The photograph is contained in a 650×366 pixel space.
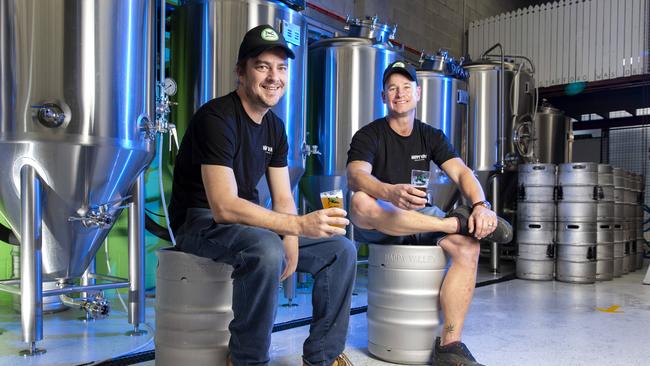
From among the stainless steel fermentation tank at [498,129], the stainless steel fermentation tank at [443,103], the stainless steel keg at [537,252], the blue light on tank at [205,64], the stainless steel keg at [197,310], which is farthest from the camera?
the stainless steel fermentation tank at [498,129]

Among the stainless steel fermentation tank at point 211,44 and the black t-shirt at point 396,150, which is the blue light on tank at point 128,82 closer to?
the stainless steel fermentation tank at point 211,44

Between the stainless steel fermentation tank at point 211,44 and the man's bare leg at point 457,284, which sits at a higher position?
the stainless steel fermentation tank at point 211,44

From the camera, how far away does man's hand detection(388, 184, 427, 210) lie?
2.12 metres

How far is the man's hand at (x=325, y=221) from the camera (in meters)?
1.57

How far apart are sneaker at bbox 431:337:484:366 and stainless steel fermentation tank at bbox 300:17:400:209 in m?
1.82

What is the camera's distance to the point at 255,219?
1.67 metres

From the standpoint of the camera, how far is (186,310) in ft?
5.76

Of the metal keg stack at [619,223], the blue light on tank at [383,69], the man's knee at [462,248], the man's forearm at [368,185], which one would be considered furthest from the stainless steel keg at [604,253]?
the man's forearm at [368,185]

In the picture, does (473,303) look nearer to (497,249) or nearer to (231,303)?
(497,249)

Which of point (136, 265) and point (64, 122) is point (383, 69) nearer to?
point (136, 265)

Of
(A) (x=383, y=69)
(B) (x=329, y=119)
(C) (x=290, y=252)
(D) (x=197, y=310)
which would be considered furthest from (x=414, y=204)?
(A) (x=383, y=69)

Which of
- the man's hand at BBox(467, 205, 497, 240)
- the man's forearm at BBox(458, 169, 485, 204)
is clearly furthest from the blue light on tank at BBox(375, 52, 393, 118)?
the man's hand at BBox(467, 205, 497, 240)

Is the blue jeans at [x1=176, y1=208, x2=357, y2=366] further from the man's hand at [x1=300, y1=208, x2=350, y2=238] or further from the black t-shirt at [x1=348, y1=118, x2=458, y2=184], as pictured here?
Result: the black t-shirt at [x1=348, y1=118, x2=458, y2=184]

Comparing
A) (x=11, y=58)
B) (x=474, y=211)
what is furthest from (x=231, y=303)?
(x=11, y=58)
